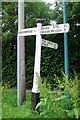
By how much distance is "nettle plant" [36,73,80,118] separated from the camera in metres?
1.73

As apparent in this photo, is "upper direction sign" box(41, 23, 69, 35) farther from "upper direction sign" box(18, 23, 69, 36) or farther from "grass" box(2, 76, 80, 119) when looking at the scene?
"grass" box(2, 76, 80, 119)

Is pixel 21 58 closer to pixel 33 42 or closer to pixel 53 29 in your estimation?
pixel 33 42

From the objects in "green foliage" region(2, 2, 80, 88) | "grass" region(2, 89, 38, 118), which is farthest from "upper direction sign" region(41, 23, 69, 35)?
"grass" region(2, 89, 38, 118)

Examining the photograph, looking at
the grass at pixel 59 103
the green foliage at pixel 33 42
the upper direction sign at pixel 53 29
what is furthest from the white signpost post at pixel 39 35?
the green foliage at pixel 33 42

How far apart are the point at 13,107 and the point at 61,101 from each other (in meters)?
0.62

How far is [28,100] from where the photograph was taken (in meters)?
2.45

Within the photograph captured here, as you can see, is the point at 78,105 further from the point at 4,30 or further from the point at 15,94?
the point at 4,30

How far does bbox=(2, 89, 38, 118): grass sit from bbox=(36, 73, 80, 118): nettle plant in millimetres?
172

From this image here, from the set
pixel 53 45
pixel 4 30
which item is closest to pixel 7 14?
pixel 4 30

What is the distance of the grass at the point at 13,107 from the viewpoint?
203cm

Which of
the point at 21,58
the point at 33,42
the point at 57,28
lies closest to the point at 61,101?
the point at 57,28

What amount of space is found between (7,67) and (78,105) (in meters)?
1.23

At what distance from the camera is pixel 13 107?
235 centimetres

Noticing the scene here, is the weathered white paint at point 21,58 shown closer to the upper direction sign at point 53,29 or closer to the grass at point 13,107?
the grass at point 13,107
